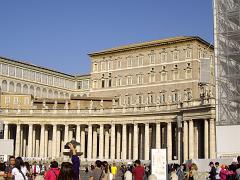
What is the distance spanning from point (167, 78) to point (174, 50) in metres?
6.00

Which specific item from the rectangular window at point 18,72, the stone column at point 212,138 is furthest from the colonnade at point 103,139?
the rectangular window at point 18,72

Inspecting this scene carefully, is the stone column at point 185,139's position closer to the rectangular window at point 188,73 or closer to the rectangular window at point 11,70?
the rectangular window at point 188,73

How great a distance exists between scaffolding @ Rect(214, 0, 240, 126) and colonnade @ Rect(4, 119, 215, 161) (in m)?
22.6

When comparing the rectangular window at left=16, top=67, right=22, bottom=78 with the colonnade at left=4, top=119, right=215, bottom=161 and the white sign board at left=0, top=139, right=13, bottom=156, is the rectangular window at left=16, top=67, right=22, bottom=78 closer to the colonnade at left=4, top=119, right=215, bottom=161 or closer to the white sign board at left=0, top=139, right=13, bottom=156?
the colonnade at left=4, top=119, right=215, bottom=161

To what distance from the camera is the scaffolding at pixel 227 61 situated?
45594mm

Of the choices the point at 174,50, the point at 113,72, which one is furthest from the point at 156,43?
the point at 113,72

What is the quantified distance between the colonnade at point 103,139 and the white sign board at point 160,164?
1790 inches

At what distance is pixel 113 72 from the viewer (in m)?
106

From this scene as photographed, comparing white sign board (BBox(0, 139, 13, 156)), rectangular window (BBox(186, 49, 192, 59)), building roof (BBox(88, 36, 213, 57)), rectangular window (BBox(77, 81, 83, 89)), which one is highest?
building roof (BBox(88, 36, 213, 57))

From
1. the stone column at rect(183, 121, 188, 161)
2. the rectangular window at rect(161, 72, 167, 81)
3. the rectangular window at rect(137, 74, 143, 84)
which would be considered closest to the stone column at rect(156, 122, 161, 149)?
the stone column at rect(183, 121, 188, 161)

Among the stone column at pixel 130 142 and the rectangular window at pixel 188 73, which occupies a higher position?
the rectangular window at pixel 188 73

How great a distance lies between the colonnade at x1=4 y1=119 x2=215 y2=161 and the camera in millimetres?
73625

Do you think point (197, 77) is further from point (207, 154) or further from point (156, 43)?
point (207, 154)

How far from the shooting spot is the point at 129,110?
77375mm
